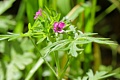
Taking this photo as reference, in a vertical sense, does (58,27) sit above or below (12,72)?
above

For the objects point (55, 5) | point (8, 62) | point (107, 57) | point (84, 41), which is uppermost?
point (55, 5)

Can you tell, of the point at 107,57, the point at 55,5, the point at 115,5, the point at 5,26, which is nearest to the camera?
the point at 55,5

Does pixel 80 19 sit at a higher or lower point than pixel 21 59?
higher

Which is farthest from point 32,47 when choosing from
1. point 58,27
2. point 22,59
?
point 58,27

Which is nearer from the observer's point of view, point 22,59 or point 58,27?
point 58,27

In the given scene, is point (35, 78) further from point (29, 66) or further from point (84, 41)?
point (84, 41)

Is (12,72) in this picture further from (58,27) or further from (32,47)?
(58,27)

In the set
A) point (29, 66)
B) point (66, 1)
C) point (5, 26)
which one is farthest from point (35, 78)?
point (66, 1)

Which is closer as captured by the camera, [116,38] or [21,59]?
[21,59]

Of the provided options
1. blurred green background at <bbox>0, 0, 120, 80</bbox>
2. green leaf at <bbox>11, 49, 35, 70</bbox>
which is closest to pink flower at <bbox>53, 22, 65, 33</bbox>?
blurred green background at <bbox>0, 0, 120, 80</bbox>

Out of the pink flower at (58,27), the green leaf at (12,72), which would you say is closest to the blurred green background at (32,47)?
the green leaf at (12,72)

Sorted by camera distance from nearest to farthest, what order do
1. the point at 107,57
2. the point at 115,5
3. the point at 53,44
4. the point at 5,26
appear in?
the point at 53,44
the point at 5,26
the point at 115,5
the point at 107,57
